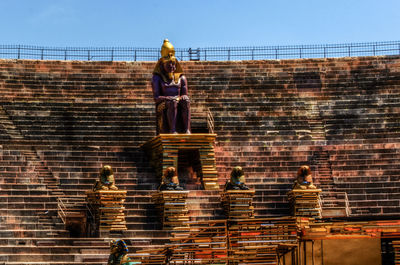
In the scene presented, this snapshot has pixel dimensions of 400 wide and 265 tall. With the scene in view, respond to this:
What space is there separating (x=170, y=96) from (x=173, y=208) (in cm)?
454

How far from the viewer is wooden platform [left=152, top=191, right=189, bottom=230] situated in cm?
2217

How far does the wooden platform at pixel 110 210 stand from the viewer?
71.7 feet

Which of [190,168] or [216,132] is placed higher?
[216,132]

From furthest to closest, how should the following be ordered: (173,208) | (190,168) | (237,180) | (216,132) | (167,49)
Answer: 1. (216,132)
2. (190,168)
3. (167,49)
4. (237,180)
5. (173,208)

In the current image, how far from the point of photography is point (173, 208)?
73.5 ft

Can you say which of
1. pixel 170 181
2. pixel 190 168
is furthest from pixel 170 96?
pixel 170 181

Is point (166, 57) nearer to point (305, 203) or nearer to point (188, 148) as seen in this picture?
point (188, 148)

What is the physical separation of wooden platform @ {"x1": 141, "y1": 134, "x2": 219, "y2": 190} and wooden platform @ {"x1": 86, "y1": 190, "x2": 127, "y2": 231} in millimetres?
2954

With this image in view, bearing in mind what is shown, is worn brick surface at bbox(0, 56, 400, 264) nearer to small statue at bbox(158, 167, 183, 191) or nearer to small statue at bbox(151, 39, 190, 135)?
small statue at bbox(158, 167, 183, 191)

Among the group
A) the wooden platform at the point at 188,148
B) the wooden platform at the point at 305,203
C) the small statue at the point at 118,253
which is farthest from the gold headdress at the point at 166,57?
the small statue at the point at 118,253

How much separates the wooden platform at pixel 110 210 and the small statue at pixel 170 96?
3.95 meters

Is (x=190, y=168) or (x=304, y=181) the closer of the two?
(x=304, y=181)

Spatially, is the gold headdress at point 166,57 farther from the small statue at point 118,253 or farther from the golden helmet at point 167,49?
the small statue at point 118,253

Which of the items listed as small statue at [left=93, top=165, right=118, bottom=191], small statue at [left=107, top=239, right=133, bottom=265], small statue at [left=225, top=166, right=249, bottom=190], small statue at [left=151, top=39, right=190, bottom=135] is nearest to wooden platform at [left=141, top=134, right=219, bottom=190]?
small statue at [left=151, top=39, right=190, bottom=135]
